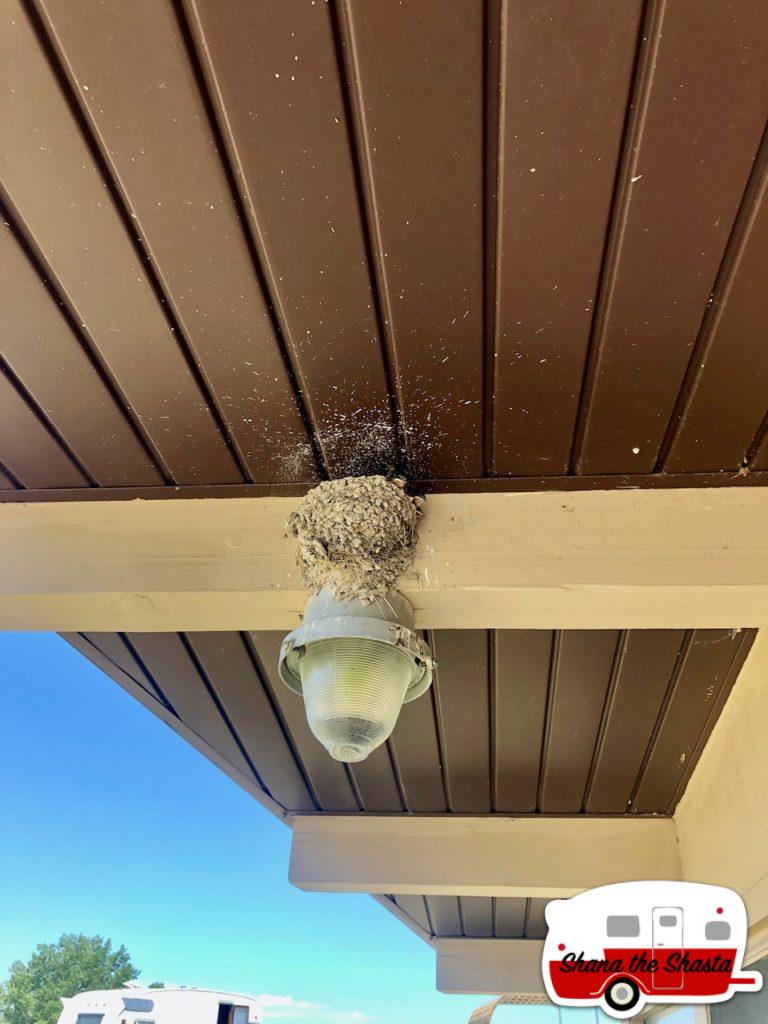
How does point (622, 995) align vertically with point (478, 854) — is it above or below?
below

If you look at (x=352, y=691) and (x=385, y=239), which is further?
(x=352, y=691)

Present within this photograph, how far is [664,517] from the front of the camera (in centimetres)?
150

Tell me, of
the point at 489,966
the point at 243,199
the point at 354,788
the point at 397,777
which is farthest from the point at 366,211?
the point at 489,966

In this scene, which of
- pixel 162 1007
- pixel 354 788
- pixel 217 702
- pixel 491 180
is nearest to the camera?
pixel 491 180

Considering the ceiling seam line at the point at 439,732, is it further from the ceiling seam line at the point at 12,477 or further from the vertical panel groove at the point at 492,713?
the ceiling seam line at the point at 12,477

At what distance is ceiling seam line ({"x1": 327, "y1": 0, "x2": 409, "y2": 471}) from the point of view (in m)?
0.92

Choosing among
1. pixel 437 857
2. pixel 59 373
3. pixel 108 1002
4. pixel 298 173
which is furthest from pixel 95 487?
pixel 108 1002

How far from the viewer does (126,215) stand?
110 centimetres

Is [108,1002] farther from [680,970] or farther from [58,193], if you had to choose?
[58,193]

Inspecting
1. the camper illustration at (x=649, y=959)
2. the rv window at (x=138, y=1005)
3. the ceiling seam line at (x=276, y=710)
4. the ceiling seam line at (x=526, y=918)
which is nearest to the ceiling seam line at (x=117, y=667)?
the ceiling seam line at (x=276, y=710)

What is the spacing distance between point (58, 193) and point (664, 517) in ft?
3.79

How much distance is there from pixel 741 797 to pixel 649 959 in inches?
19.4

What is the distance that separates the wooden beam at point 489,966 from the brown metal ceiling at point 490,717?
91.7 inches

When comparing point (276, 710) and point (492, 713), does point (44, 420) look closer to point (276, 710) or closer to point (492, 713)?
point (276, 710)
